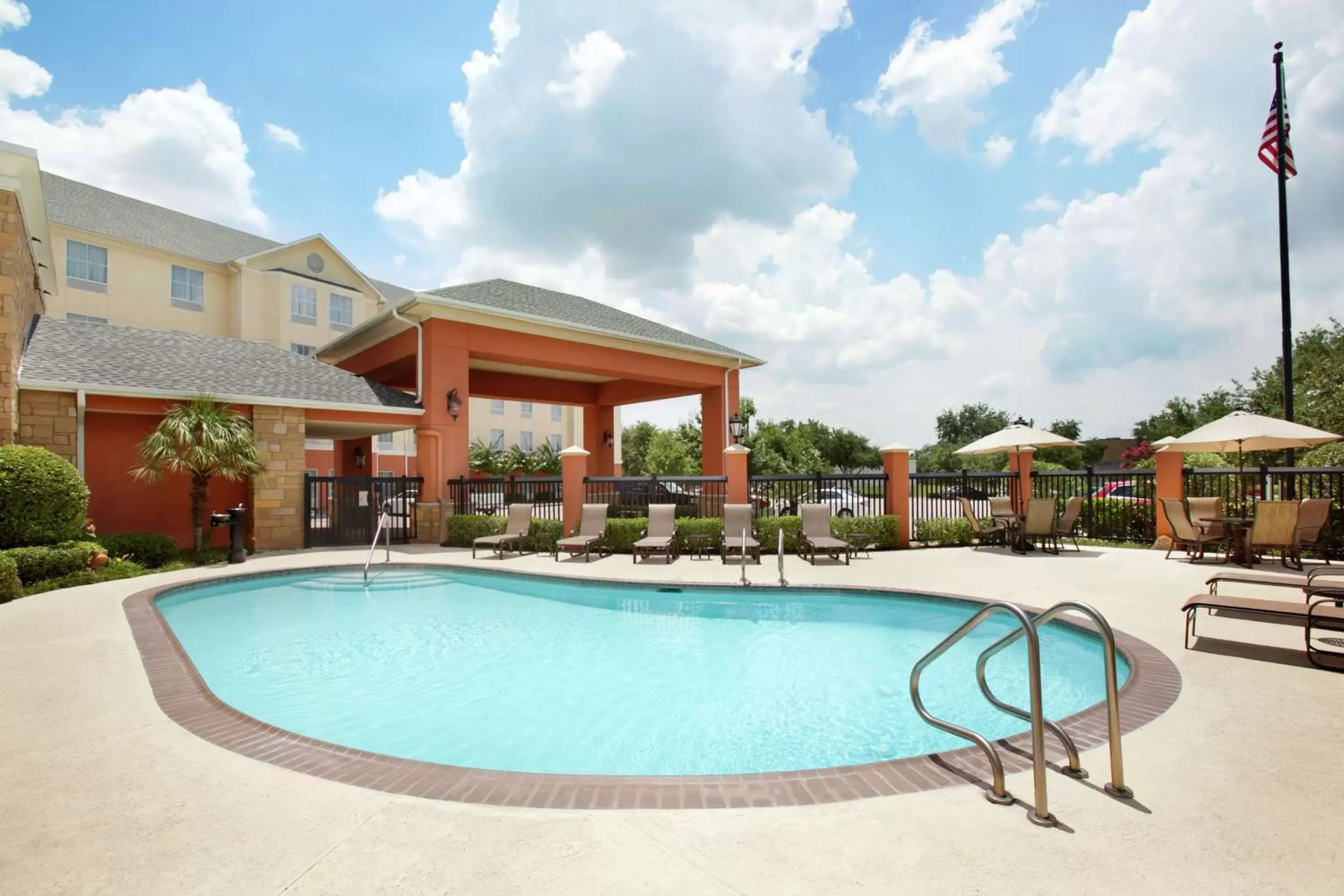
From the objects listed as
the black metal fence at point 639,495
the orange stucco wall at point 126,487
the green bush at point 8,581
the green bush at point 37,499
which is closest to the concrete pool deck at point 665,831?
the green bush at point 8,581

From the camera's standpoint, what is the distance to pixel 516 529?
13336 millimetres

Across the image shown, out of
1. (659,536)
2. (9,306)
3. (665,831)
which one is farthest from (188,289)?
(665,831)

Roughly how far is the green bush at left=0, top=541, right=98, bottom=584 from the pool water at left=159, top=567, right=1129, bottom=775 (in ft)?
5.92

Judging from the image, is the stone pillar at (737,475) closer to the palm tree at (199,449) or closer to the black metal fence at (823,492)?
the black metal fence at (823,492)

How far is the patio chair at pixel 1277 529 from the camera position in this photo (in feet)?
31.6

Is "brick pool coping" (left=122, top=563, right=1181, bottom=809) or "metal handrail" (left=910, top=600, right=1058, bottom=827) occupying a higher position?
"metal handrail" (left=910, top=600, right=1058, bottom=827)

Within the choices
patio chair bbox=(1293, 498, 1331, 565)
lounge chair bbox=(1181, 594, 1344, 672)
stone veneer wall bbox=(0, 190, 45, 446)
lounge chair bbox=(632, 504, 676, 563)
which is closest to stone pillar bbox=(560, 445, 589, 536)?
lounge chair bbox=(632, 504, 676, 563)

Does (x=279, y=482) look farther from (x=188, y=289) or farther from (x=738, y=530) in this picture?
(x=188, y=289)

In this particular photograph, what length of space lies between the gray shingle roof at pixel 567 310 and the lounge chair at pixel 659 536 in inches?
237

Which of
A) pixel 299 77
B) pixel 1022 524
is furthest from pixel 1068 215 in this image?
Answer: pixel 299 77

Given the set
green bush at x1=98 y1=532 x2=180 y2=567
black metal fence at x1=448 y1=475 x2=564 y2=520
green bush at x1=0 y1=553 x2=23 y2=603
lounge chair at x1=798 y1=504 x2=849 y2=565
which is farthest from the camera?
black metal fence at x1=448 y1=475 x2=564 y2=520

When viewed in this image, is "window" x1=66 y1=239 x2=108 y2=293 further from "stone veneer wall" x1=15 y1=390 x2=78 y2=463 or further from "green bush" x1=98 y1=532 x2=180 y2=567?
"green bush" x1=98 y1=532 x2=180 y2=567

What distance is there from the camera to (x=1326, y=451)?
14.8m

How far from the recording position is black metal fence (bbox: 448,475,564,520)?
14891 millimetres
